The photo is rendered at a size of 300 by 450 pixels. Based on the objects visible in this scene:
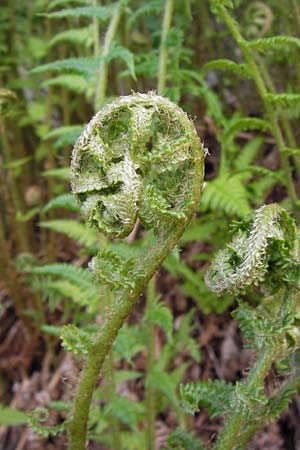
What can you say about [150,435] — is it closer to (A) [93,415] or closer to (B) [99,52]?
(A) [93,415]

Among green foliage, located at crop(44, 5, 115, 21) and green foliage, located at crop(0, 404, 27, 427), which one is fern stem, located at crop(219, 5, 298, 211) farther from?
green foliage, located at crop(0, 404, 27, 427)

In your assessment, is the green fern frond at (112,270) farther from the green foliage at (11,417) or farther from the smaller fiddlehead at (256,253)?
the green foliage at (11,417)

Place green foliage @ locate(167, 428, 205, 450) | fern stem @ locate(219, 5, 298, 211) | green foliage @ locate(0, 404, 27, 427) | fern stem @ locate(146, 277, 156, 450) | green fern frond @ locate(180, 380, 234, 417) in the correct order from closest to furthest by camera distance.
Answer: green fern frond @ locate(180, 380, 234, 417), green foliage @ locate(167, 428, 205, 450), fern stem @ locate(219, 5, 298, 211), fern stem @ locate(146, 277, 156, 450), green foliage @ locate(0, 404, 27, 427)

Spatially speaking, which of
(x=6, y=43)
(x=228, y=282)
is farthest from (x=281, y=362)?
(x=6, y=43)

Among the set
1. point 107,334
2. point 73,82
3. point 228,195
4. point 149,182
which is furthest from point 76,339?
point 73,82

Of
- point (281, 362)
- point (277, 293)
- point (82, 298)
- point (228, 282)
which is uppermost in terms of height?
point (228, 282)

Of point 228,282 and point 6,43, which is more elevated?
point 6,43

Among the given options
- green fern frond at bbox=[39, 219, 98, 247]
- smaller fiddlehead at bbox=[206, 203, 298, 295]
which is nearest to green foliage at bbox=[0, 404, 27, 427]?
green fern frond at bbox=[39, 219, 98, 247]
